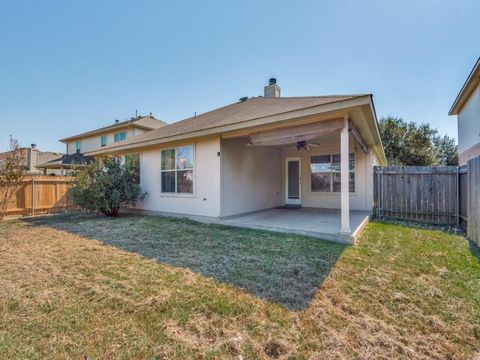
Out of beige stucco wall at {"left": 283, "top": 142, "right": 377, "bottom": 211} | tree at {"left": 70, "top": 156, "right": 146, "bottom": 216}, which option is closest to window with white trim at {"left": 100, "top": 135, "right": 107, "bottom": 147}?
tree at {"left": 70, "top": 156, "right": 146, "bottom": 216}

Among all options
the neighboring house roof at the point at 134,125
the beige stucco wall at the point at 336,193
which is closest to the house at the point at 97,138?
the neighboring house roof at the point at 134,125

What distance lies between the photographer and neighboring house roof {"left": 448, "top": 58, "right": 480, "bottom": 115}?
28.4 ft

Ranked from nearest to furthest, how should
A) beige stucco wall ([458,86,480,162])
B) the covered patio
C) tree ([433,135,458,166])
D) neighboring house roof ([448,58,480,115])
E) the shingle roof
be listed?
the covered patio → the shingle roof → neighboring house roof ([448,58,480,115]) → beige stucco wall ([458,86,480,162]) → tree ([433,135,458,166])

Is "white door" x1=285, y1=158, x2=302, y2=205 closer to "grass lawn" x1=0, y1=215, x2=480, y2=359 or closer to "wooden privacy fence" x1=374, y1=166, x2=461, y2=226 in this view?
"wooden privacy fence" x1=374, y1=166, x2=461, y2=226

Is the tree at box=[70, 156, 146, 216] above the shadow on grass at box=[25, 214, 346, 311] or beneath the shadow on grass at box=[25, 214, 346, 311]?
above

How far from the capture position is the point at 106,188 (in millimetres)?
8750

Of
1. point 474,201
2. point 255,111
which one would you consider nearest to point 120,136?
point 255,111

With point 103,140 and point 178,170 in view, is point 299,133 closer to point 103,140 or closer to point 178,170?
point 178,170

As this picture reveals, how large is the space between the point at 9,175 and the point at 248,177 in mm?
8820

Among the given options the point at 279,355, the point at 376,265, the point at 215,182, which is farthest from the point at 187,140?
the point at 279,355

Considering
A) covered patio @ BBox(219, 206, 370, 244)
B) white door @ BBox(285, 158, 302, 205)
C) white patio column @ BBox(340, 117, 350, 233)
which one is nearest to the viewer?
white patio column @ BBox(340, 117, 350, 233)

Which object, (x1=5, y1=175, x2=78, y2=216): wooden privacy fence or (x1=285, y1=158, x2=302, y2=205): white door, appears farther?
(x1=285, y1=158, x2=302, y2=205): white door

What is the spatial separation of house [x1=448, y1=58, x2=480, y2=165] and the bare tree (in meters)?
16.5

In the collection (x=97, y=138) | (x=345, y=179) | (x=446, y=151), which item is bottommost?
(x=345, y=179)
